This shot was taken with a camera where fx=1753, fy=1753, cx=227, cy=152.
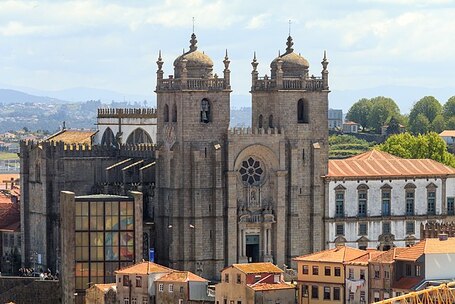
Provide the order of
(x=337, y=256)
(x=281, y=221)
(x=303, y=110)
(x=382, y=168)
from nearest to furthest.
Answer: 1. (x=337, y=256)
2. (x=281, y=221)
3. (x=303, y=110)
4. (x=382, y=168)

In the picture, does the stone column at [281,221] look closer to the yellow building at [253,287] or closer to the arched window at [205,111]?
the arched window at [205,111]

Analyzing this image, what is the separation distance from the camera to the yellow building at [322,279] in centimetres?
10975

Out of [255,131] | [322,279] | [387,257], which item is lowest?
[322,279]

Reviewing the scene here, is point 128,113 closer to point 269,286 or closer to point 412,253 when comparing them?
point 269,286

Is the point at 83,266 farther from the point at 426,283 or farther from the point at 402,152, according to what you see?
the point at 402,152

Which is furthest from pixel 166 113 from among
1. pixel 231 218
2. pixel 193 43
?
pixel 231 218

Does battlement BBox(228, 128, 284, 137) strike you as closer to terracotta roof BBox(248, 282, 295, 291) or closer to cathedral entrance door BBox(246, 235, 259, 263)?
cathedral entrance door BBox(246, 235, 259, 263)

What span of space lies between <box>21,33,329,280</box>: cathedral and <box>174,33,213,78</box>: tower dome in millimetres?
71

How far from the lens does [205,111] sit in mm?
124375

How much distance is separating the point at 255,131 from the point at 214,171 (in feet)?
14.4

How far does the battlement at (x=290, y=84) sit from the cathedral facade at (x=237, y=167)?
2.9 inches

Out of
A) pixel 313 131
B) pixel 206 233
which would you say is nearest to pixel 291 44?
pixel 313 131

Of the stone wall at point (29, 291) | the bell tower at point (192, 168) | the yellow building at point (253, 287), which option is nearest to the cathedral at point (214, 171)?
the bell tower at point (192, 168)

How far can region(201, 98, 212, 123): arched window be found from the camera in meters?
124
